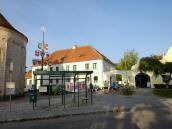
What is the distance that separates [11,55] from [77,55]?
31190mm

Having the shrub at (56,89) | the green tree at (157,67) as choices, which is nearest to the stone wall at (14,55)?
the shrub at (56,89)

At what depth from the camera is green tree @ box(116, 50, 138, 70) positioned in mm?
71000

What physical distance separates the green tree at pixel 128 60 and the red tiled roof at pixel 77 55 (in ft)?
34.1

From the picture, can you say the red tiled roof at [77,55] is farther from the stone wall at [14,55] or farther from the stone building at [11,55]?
the stone building at [11,55]

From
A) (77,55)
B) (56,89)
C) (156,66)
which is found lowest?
(56,89)

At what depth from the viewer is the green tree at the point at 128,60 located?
233 feet

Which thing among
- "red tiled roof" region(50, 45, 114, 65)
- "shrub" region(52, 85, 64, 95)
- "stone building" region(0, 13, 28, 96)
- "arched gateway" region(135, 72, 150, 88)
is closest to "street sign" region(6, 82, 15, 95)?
"stone building" region(0, 13, 28, 96)

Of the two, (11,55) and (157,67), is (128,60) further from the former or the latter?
(11,55)

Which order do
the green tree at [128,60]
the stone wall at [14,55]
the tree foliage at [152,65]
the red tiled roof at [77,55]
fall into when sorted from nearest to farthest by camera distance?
the stone wall at [14,55] < the tree foliage at [152,65] < the red tiled roof at [77,55] < the green tree at [128,60]

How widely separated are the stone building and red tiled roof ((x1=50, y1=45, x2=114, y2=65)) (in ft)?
79.5

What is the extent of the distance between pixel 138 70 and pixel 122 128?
4086cm

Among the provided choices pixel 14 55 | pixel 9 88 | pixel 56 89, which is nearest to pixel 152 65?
pixel 56 89

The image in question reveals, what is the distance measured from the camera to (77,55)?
205 ft

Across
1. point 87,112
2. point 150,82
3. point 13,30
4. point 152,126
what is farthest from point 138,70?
point 152,126
